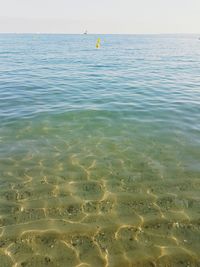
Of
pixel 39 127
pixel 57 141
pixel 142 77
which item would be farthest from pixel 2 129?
pixel 142 77

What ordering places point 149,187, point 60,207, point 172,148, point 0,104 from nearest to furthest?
1. point 60,207
2. point 149,187
3. point 172,148
4. point 0,104

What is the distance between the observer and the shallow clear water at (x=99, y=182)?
20.2 feet

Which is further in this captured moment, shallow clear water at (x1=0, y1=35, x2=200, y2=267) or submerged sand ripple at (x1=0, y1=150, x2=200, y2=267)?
shallow clear water at (x1=0, y1=35, x2=200, y2=267)

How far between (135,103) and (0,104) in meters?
8.45

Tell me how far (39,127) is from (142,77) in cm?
1599

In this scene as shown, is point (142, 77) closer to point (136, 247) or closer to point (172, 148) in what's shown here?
point (172, 148)

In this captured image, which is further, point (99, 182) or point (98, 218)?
point (99, 182)

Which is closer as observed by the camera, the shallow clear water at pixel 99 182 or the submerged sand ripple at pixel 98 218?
the submerged sand ripple at pixel 98 218

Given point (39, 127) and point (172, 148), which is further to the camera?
point (39, 127)

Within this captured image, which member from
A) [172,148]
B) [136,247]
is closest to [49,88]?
[172,148]

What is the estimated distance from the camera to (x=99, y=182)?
8.70 m

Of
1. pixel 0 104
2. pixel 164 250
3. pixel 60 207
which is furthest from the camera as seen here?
pixel 0 104

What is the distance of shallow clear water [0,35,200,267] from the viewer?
6.17 meters

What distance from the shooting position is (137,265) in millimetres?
5754
